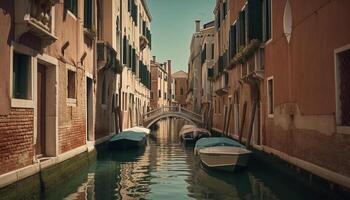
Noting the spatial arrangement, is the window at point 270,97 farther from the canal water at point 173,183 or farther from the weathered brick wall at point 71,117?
the weathered brick wall at point 71,117

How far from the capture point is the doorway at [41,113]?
783cm

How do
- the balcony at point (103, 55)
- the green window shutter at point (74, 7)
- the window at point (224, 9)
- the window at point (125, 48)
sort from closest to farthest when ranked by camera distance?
the green window shutter at point (74, 7) → the balcony at point (103, 55) → the window at point (125, 48) → the window at point (224, 9)

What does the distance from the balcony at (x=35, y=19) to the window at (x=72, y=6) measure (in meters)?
1.40

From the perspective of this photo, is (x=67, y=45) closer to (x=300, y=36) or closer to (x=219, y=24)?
(x=300, y=36)

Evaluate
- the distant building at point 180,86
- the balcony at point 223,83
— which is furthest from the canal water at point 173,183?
the distant building at point 180,86

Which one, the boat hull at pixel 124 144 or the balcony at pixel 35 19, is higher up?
the balcony at pixel 35 19

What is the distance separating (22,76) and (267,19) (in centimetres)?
662

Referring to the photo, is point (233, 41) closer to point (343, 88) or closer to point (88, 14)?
point (88, 14)

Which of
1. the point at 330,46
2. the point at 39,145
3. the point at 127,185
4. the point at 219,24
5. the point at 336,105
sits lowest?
the point at 127,185

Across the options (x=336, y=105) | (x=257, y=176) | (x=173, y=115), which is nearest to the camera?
(x=336, y=105)

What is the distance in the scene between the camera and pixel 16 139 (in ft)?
20.0

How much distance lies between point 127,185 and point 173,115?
1910 cm

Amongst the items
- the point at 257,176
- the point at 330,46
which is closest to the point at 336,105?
the point at 330,46

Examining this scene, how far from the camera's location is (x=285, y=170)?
888cm
